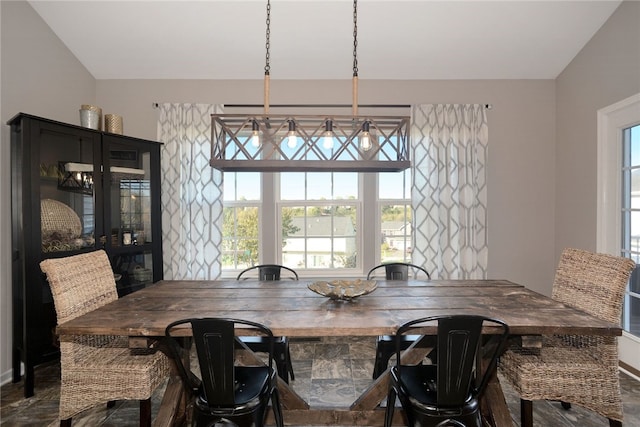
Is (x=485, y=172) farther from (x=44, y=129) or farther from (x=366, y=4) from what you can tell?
(x=44, y=129)

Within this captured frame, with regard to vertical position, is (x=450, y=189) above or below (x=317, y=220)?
above

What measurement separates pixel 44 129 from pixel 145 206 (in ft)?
3.12

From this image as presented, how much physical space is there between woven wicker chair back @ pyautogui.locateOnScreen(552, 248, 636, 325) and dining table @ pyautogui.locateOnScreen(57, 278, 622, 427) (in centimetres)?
19

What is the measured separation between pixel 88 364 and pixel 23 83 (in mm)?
2276

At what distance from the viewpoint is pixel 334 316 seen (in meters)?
1.62

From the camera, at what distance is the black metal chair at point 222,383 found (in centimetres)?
128

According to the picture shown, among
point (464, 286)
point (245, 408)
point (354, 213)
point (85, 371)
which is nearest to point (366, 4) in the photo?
point (354, 213)

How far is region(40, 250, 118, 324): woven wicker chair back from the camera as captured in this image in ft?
5.55

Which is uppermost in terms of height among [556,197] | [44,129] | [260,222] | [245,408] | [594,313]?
[44,129]

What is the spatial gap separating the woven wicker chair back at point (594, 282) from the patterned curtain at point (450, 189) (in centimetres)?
115

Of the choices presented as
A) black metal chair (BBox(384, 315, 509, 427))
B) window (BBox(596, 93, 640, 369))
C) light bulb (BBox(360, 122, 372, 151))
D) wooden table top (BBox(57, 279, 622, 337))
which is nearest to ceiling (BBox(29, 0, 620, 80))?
window (BBox(596, 93, 640, 369))

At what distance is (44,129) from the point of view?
7.55 feet

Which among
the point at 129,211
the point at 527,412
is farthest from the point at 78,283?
the point at 527,412

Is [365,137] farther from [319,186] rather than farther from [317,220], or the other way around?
[317,220]
